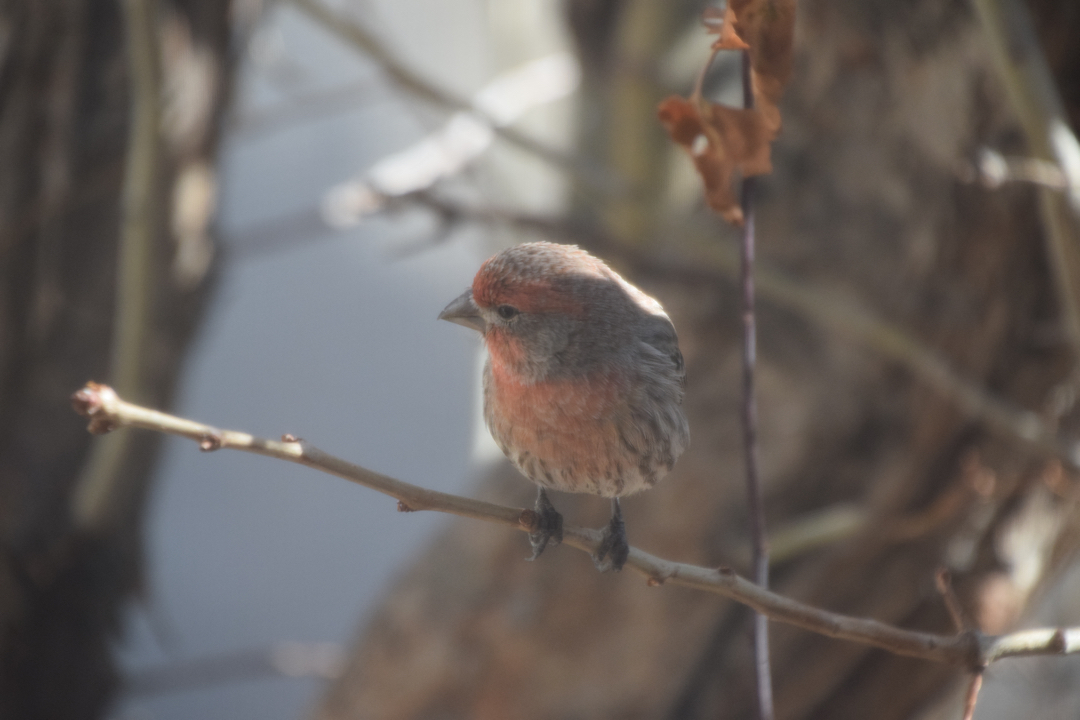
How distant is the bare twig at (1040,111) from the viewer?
90.0 inches

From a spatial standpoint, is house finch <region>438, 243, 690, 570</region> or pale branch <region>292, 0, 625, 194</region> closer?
house finch <region>438, 243, 690, 570</region>

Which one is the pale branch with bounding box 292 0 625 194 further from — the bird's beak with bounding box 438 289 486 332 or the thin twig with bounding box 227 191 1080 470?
the bird's beak with bounding box 438 289 486 332

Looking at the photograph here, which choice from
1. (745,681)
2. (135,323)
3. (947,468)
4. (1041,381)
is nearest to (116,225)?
(135,323)

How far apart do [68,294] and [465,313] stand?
9.18ft

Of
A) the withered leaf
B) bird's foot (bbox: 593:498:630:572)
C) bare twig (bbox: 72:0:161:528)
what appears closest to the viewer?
the withered leaf

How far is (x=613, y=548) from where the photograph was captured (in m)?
2.28

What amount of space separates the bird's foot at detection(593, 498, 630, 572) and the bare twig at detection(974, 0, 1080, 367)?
130cm

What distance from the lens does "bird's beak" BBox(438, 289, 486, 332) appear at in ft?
7.35

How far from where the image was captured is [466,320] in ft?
7.43

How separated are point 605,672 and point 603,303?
2640mm

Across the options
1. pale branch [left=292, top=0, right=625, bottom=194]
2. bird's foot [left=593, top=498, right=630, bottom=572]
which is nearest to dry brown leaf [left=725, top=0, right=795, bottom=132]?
bird's foot [left=593, top=498, right=630, bottom=572]

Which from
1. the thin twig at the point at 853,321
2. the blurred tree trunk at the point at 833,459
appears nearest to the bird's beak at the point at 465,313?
the thin twig at the point at 853,321

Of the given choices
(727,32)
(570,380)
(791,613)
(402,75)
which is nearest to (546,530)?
(570,380)

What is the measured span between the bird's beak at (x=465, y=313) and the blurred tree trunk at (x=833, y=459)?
1.64 metres
